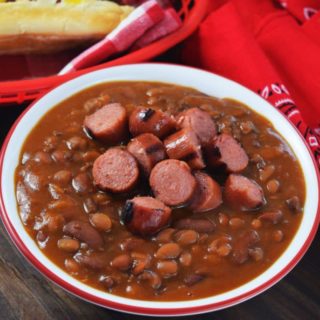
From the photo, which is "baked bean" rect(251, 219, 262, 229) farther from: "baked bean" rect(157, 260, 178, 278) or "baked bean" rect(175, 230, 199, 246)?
"baked bean" rect(157, 260, 178, 278)

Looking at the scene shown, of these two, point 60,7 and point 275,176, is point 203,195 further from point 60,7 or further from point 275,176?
point 60,7

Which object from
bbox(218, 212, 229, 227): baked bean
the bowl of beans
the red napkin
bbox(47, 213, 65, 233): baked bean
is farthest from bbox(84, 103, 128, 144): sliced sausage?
the red napkin

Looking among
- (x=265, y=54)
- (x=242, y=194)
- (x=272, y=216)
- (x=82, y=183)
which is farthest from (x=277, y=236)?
(x=265, y=54)

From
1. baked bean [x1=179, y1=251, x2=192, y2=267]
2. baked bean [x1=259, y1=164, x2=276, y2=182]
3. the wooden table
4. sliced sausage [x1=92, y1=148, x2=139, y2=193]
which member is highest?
sliced sausage [x1=92, y1=148, x2=139, y2=193]

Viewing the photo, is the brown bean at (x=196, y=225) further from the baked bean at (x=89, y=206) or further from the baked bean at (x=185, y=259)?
the baked bean at (x=89, y=206)

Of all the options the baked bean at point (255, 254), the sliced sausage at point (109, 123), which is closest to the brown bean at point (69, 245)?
the sliced sausage at point (109, 123)

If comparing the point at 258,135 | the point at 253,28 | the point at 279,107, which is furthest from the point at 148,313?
the point at 253,28
